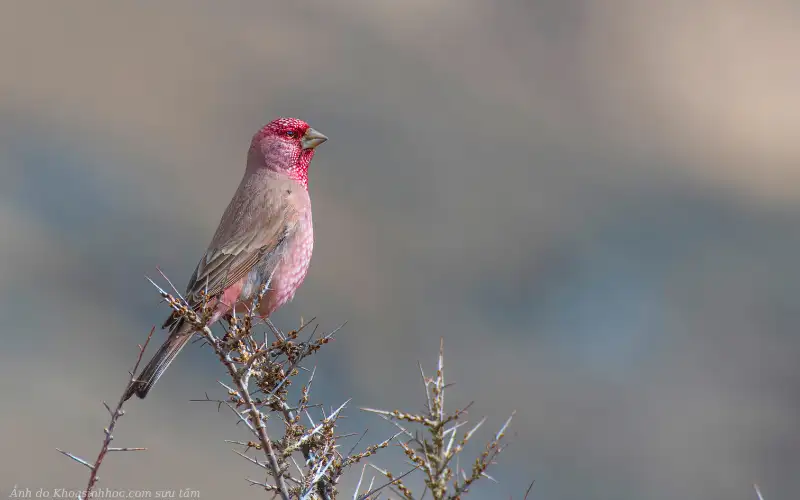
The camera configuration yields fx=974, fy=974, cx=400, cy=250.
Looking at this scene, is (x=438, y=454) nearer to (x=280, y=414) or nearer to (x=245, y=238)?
(x=280, y=414)

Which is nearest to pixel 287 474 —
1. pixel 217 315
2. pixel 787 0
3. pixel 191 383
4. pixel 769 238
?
pixel 217 315

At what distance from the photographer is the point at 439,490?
8.18 ft

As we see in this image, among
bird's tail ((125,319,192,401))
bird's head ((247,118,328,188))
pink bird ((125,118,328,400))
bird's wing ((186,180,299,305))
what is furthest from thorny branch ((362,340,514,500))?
bird's head ((247,118,328,188))

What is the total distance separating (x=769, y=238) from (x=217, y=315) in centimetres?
1688

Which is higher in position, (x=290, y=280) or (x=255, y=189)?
(x=255, y=189)

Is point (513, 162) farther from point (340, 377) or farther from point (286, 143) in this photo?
point (286, 143)

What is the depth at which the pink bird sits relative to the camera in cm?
495

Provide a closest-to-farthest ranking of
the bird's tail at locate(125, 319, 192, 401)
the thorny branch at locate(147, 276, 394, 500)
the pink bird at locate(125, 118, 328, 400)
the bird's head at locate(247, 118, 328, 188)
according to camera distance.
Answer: the thorny branch at locate(147, 276, 394, 500)
the bird's tail at locate(125, 319, 192, 401)
the pink bird at locate(125, 118, 328, 400)
the bird's head at locate(247, 118, 328, 188)

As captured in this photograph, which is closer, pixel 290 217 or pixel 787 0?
pixel 290 217

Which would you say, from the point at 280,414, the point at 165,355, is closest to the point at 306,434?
the point at 280,414

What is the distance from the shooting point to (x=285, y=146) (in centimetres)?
555

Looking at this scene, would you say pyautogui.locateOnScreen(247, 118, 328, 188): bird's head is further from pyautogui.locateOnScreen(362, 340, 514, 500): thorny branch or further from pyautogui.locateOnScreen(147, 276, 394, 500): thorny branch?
pyautogui.locateOnScreen(362, 340, 514, 500): thorny branch

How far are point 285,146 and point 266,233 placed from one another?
0.63 metres

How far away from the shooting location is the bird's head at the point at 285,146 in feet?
18.2
